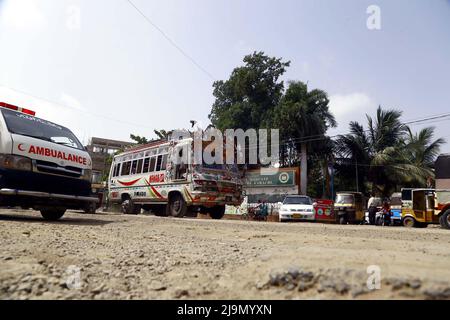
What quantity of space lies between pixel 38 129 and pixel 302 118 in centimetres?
2065

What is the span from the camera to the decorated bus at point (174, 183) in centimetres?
1216

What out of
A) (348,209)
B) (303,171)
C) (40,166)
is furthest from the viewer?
(303,171)

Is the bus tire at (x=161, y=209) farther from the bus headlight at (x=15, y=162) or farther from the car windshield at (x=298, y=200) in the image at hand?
the bus headlight at (x=15, y=162)

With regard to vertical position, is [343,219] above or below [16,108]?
below

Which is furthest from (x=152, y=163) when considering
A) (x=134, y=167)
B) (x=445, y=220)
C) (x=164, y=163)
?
(x=445, y=220)

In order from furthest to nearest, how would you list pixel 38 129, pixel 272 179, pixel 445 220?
pixel 272 179, pixel 445 220, pixel 38 129

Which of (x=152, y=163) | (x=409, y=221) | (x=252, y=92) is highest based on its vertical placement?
(x=252, y=92)

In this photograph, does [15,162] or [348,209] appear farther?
[348,209]

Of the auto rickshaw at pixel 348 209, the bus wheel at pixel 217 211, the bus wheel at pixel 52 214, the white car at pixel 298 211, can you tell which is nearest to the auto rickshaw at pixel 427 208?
the auto rickshaw at pixel 348 209

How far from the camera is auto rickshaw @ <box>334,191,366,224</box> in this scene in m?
20.4

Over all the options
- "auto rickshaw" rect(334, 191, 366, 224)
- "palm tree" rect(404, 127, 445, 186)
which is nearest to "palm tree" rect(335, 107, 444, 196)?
"palm tree" rect(404, 127, 445, 186)

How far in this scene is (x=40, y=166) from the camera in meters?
6.63

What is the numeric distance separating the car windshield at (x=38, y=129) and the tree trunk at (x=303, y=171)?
18.9m

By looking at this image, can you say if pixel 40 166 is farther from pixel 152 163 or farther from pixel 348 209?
pixel 348 209
